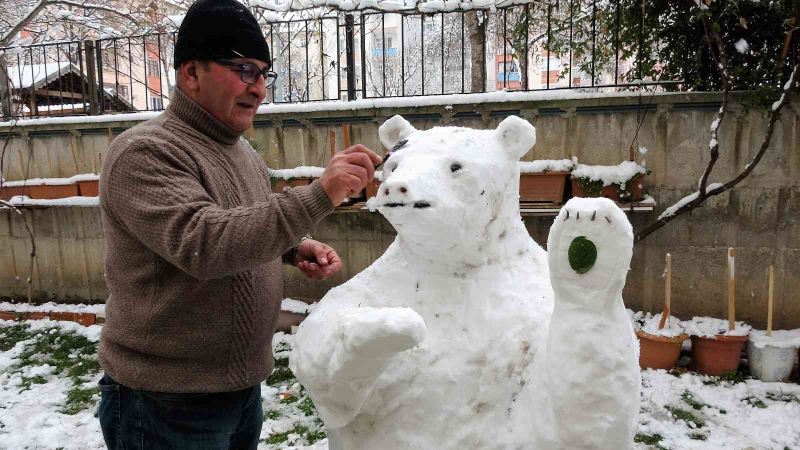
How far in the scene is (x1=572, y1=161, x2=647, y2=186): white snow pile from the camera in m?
4.07

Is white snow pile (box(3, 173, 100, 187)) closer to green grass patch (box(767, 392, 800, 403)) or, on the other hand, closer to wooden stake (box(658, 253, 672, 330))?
wooden stake (box(658, 253, 672, 330))

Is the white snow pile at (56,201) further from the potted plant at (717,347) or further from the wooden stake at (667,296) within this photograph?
the potted plant at (717,347)

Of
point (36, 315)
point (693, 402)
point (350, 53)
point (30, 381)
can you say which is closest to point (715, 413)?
point (693, 402)

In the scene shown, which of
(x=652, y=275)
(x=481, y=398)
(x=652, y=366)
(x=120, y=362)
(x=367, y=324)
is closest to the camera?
(x=367, y=324)

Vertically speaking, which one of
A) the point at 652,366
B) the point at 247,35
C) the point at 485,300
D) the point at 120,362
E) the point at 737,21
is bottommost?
the point at 652,366

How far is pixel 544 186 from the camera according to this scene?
4188 millimetres

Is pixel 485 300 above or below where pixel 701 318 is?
above

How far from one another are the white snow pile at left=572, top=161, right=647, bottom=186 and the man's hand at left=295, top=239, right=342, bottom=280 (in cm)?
274

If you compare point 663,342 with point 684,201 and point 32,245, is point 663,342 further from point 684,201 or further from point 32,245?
point 32,245

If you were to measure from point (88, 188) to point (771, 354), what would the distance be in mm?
5447

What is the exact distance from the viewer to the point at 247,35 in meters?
1.55

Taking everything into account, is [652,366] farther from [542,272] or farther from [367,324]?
[367,324]

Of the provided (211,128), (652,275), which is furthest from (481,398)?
(652,275)

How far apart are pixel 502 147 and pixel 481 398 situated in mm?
654
